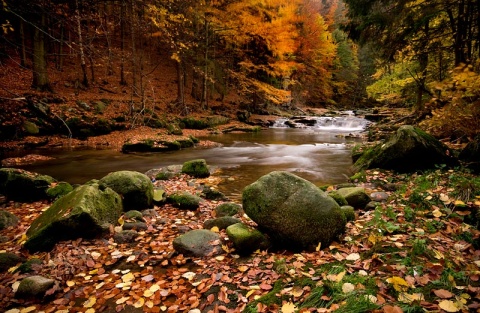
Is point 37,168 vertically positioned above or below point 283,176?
below

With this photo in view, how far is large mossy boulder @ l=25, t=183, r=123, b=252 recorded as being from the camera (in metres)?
3.87

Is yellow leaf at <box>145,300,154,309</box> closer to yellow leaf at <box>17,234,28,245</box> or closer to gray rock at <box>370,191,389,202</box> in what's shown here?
yellow leaf at <box>17,234,28,245</box>

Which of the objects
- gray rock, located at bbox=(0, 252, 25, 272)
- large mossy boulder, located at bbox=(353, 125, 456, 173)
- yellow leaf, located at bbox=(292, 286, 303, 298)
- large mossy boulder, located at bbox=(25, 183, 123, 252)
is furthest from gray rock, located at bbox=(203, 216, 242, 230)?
large mossy boulder, located at bbox=(353, 125, 456, 173)

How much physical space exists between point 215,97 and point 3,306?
80.5 feet

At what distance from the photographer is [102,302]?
2.97 meters

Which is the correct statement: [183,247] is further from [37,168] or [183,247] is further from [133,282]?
[37,168]

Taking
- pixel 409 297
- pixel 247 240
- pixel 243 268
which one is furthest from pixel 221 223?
pixel 409 297

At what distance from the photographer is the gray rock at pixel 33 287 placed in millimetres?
2969

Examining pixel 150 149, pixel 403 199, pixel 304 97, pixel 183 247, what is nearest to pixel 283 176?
pixel 183 247

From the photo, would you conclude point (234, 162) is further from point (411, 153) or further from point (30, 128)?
point (30, 128)

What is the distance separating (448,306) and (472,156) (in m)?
5.00

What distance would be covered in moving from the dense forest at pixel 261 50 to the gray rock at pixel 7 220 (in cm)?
269

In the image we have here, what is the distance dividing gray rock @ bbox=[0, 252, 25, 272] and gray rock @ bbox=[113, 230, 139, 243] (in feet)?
3.82

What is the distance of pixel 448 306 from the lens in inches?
84.6
